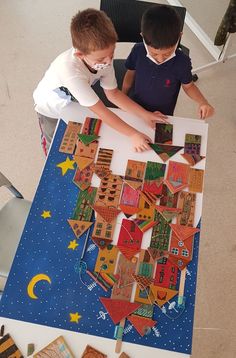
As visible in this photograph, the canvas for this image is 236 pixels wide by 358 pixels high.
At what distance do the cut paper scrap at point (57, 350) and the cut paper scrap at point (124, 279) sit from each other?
0.67ft

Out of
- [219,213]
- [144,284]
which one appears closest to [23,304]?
[144,284]

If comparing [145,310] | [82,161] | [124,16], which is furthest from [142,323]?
[124,16]

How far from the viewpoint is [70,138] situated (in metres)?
1.42

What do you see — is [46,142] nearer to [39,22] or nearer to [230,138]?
[230,138]

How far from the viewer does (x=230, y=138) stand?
245cm

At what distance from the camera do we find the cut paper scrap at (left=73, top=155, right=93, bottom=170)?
1.35 m

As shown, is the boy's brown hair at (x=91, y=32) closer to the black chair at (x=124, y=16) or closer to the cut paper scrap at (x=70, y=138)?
the cut paper scrap at (x=70, y=138)

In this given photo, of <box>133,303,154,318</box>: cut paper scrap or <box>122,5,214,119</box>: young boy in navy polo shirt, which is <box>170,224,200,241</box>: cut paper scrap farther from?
<box>122,5,214,119</box>: young boy in navy polo shirt

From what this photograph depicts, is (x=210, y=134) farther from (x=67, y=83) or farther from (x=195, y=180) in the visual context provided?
(x=67, y=83)

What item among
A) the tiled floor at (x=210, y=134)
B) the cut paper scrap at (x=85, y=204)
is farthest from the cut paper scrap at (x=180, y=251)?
the tiled floor at (x=210, y=134)

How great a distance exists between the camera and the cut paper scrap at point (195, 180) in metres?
1.33

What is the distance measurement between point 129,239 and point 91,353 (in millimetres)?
384

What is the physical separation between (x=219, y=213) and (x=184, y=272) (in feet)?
3.55

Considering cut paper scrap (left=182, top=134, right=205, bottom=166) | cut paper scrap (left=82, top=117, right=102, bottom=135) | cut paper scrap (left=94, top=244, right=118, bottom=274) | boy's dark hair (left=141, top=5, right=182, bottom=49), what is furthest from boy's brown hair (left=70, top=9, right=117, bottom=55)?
cut paper scrap (left=94, top=244, right=118, bottom=274)
